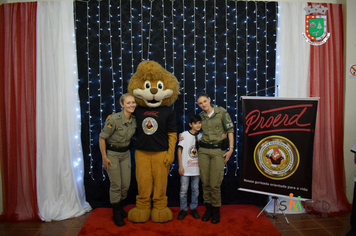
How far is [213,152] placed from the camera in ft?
8.53

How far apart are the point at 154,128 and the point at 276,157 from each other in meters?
1.46

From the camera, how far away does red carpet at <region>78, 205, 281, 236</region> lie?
243 centimetres

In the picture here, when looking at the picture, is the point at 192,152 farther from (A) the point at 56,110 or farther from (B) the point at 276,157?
(A) the point at 56,110

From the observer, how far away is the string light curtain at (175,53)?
9.88 feet

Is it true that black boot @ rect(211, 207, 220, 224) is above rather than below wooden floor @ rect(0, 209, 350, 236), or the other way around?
above

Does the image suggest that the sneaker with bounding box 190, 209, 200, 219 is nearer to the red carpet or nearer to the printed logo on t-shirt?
the red carpet

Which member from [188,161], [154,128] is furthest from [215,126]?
[154,128]

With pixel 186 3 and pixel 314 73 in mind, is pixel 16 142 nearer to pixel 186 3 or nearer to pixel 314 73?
pixel 186 3

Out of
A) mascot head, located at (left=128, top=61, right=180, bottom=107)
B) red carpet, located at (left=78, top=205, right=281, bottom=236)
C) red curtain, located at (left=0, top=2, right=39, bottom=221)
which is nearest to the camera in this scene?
red carpet, located at (left=78, top=205, right=281, bottom=236)

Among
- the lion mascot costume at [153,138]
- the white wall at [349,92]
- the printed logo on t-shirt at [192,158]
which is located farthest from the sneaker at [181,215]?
the white wall at [349,92]

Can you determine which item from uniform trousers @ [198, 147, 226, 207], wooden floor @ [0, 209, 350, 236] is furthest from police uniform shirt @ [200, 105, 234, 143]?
wooden floor @ [0, 209, 350, 236]

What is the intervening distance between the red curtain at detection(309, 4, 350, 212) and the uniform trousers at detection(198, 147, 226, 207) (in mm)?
1341

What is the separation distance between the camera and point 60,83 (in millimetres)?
2930

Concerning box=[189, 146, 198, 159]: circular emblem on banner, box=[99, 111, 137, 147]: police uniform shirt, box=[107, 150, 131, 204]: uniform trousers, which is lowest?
box=[107, 150, 131, 204]: uniform trousers
